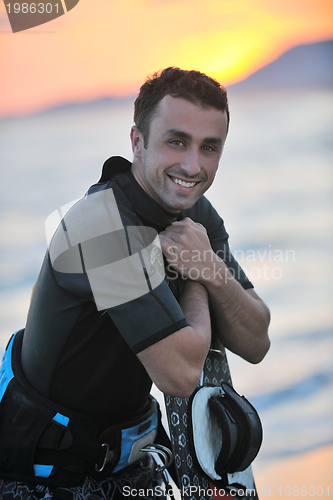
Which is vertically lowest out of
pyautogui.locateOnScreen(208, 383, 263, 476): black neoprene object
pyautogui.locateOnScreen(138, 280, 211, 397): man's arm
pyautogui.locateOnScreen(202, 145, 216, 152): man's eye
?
pyautogui.locateOnScreen(208, 383, 263, 476): black neoprene object

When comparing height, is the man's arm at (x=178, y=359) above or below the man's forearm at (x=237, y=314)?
above

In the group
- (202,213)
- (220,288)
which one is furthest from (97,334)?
(202,213)

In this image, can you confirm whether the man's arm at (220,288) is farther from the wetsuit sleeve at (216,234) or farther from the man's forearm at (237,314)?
the wetsuit sleeve at (216,234)

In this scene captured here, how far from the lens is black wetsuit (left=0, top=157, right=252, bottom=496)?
1235mm

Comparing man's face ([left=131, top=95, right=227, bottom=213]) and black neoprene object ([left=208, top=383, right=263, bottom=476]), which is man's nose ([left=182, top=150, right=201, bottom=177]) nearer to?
man's face ([left=131, top=95, right=227, bottom=213])

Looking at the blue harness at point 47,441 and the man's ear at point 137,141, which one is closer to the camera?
the blue harness at point 47,441

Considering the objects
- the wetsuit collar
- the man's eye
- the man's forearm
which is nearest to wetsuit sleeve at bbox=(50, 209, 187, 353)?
the wetsuit collar

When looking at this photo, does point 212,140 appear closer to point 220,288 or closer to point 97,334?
point 220,288

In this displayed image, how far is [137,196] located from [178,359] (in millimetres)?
574

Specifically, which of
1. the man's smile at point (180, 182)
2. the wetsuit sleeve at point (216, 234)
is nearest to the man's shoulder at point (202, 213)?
the wetsuit sleeve at point (216, 234)

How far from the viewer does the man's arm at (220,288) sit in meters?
1.58

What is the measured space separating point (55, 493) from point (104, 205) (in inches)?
34.9

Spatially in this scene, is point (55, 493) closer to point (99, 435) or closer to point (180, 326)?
point (99, 435)

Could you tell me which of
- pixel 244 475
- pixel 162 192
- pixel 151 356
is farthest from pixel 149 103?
pixel 244 475
